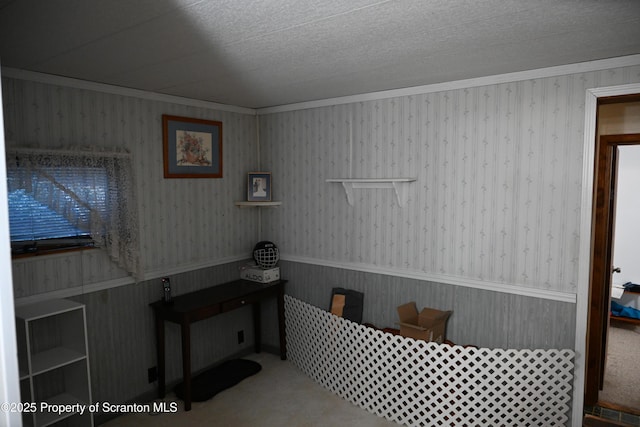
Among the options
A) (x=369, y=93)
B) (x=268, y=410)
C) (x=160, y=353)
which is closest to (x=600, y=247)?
(x=369, y=93)

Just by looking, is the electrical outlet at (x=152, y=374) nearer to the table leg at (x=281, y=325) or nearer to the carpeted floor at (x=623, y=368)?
the table leg at (x=281, y=325)

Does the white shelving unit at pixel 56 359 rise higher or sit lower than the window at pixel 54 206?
lower

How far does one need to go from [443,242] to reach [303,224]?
1.42 meters

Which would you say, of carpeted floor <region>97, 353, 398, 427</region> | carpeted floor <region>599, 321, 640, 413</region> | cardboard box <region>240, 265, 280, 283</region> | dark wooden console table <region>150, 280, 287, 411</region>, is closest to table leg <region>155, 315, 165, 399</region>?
dark wooden console table <region>150, 280, 287, 411</region>

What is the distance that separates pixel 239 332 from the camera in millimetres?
4383

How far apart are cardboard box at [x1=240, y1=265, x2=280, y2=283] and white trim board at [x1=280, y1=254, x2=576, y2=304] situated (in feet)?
0.95

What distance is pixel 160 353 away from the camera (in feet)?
11.6

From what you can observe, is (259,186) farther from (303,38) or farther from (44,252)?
(303,38)

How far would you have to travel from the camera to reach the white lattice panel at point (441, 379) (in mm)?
2867

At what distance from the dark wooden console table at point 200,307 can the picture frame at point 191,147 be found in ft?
3.45

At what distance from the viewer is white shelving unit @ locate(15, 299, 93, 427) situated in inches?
106

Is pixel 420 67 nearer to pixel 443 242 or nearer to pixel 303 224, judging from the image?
pixel 443 242

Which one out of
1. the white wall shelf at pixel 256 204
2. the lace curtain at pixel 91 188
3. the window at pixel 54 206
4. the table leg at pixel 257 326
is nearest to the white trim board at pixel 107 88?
the lace curtain at pixel 91 188

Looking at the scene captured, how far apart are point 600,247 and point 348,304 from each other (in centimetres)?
211
